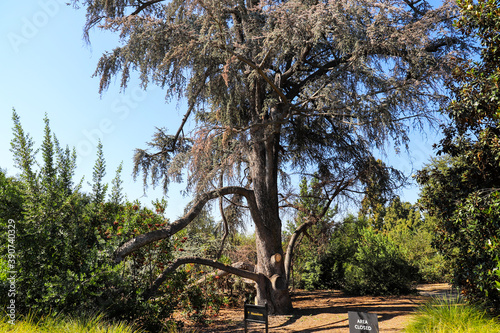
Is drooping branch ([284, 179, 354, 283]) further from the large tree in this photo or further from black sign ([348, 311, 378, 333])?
black sign ([348, 311, 378, 333])

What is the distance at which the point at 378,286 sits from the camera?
1219cm

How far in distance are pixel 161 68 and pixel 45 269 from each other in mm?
5228

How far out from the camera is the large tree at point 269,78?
7355 millimetres

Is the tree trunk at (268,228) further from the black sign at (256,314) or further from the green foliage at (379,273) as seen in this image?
the green foliage at (379,273)

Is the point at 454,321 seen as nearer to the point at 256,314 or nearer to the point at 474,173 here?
the point at 474,173

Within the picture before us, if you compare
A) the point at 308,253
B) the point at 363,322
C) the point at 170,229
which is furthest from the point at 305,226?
the point at 363,322

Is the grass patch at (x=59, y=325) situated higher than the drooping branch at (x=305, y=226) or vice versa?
the drooping branch at (x=305, y=226)

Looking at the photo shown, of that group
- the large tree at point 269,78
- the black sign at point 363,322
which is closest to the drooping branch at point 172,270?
the large tree at point 269,78

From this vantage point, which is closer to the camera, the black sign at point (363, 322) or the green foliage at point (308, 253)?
the black sign at point (363, 322)

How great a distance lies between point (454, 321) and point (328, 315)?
11.7 ft

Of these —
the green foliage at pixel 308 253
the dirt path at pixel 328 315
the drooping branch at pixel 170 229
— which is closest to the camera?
the drooping branch at pixel 170 229

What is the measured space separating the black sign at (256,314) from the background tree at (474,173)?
3575 millimetres

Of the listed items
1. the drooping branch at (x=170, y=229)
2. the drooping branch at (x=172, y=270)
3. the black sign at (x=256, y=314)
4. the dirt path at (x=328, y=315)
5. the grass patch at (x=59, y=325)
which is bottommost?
the dirt path at (x=328, y=315)

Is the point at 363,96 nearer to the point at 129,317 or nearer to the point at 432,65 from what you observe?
the point at 432,65
